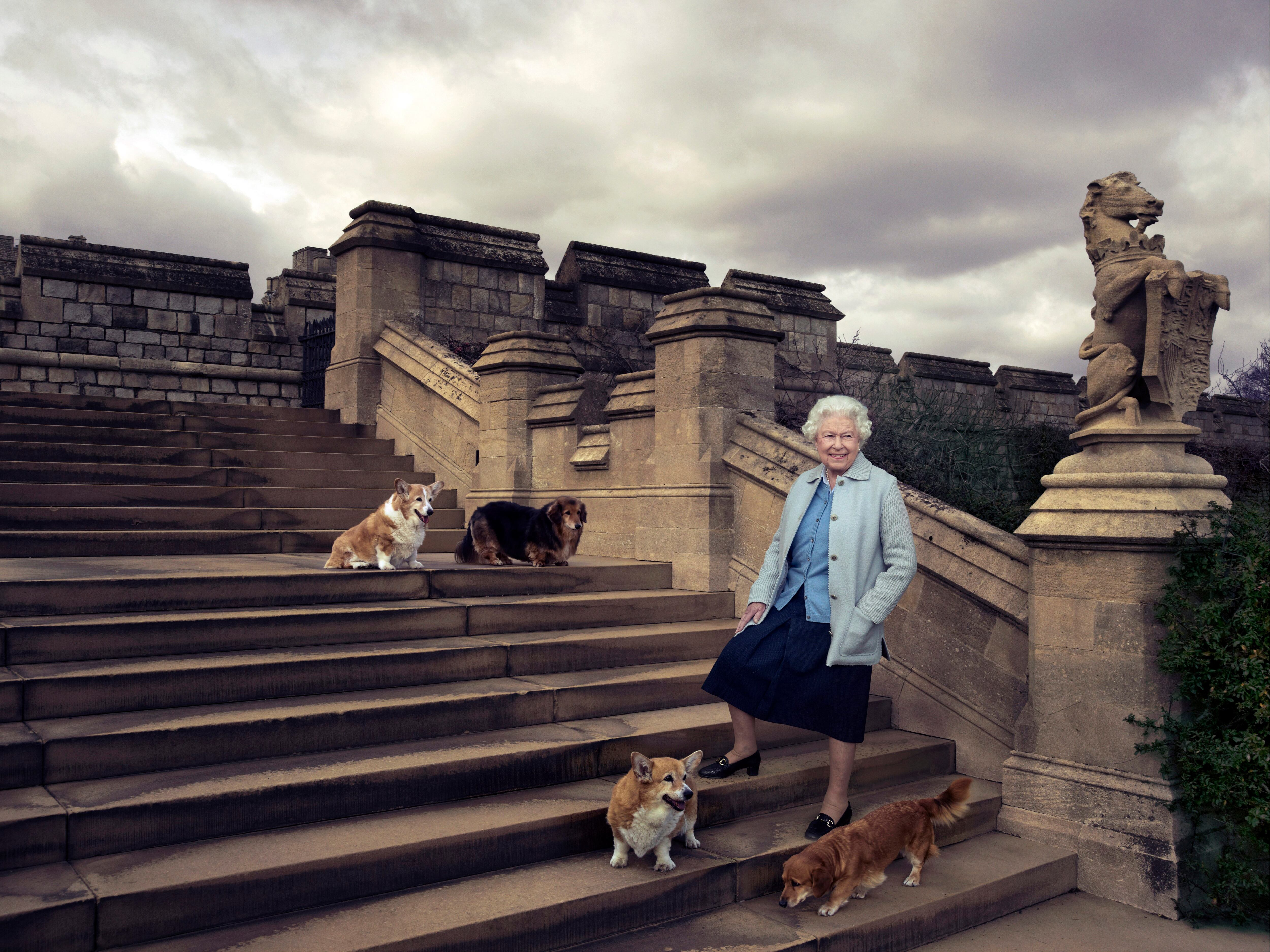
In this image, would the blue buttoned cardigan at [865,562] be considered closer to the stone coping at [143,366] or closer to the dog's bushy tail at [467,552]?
the dog's bushy tail at [467,552]

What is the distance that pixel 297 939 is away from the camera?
10.6 feet

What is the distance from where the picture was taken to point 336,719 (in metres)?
4.45

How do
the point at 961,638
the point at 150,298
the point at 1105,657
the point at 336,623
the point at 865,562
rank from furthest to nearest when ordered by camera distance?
1. the point at 150,298
2. the point at 961,638
3. the point at 336,623
4. the point at 1105,657
5. the point at 865,562

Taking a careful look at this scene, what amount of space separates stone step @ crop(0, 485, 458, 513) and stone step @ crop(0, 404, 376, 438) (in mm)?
1511

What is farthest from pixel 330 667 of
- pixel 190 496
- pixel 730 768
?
pixel 190 496

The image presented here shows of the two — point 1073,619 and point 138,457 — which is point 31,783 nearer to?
point 1073,619

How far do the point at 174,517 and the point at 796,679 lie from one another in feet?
18.3

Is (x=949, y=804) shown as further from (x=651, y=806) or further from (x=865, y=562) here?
(x=651, y=806)

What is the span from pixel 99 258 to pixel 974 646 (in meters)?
12.5

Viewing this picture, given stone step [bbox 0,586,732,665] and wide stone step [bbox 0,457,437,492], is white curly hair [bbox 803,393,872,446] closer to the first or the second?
stone step [bbox 0,586,732,665]

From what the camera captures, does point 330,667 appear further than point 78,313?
No

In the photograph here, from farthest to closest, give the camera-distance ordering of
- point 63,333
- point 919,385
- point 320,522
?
point 919,385 < point 63,333 < point 320,522

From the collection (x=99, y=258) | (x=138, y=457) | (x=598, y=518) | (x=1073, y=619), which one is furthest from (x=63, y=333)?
(x=1073, y=619)

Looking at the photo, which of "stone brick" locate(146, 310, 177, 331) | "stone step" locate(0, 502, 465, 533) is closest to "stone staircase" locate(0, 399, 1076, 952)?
"stone step" locate(0, 502, 465, 533)
